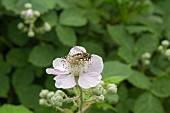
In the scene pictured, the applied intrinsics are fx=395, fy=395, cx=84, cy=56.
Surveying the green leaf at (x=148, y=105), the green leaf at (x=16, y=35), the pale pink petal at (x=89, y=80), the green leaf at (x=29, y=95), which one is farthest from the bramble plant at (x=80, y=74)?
the green leaf at (x=16, y=35)

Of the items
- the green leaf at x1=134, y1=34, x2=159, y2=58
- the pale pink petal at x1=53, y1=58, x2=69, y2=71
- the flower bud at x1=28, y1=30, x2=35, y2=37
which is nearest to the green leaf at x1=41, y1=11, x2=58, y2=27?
the flower bud at x1=28, y1=30, x2=35, y2=37

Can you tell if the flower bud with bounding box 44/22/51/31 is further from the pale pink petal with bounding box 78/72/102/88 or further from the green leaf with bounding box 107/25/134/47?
the pale pink petal with bounding box 78/72/102/88

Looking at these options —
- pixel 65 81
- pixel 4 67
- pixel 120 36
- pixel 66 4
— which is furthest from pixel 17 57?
pixel 65 81

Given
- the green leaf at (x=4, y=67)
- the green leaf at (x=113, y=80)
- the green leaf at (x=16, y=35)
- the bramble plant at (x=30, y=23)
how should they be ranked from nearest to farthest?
the green leaf at (x=113, y=80), the bramble plant at (x=30, y=23), the green leaf at (x=4, y=67), the green leaf at (x=16, y=35)

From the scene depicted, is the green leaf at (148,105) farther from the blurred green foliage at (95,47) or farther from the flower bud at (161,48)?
the flower bud at (161,48)

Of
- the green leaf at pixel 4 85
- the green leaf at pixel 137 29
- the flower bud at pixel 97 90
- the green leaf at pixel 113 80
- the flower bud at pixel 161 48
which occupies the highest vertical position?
the green leaf at pixel 137 29

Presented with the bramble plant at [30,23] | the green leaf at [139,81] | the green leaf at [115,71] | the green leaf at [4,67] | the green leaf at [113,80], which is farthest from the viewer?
the green leaf at [4,67]

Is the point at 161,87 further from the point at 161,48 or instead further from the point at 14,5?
the point at 14,5
